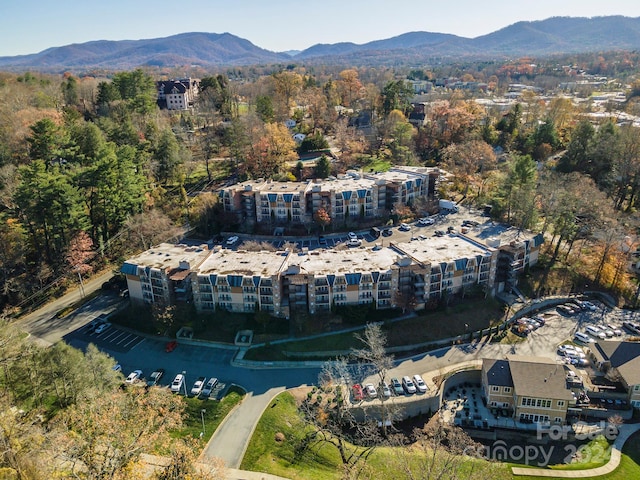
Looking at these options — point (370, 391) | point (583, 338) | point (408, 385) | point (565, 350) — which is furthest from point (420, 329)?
point (583, 338)

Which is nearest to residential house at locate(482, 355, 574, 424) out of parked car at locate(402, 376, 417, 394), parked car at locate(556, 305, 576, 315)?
parked car at locate(402, 376, 417, 394)

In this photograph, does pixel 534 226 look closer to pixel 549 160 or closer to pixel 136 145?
pixel 549 160

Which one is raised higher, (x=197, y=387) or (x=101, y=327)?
(x=101, y=327)

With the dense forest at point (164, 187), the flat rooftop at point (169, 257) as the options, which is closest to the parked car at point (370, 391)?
the dense forest at point (164, 187)

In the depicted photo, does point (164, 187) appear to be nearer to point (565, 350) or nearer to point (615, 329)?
point (565, 350)

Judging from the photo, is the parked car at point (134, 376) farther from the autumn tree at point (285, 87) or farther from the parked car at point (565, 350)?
the autumn tree at point (285, 87)

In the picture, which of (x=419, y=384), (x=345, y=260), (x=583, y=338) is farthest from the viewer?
(x=345, y=260)

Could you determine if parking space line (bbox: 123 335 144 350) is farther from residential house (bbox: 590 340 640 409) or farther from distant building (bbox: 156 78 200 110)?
distant building (bbox: 156 78 200 110)

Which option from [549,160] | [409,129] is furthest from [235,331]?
[549,160]
